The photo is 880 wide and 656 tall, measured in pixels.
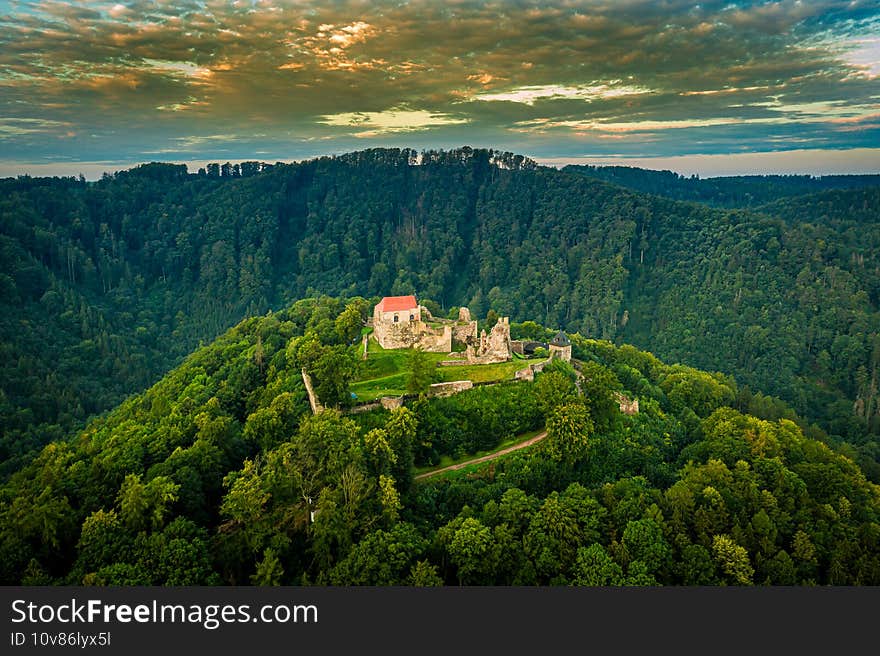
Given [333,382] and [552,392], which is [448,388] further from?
[333,382]

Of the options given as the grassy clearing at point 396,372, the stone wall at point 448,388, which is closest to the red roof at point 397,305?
the grassy clearing at point 396,372

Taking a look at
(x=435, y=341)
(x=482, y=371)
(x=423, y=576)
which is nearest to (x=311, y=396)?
(x=435, y=341)

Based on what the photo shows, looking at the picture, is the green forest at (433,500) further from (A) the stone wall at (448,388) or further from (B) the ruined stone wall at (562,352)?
(B) the ruined stone wall at (562,352)

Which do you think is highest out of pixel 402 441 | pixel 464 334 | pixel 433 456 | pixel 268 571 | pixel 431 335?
pixel 431 335

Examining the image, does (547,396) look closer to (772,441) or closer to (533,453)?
(533,453)

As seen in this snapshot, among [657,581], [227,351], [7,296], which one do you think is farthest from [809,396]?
[7,296]

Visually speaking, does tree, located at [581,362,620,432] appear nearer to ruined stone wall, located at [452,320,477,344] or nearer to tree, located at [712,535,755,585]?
ruined stone wall, located at [452,320,477,344]
